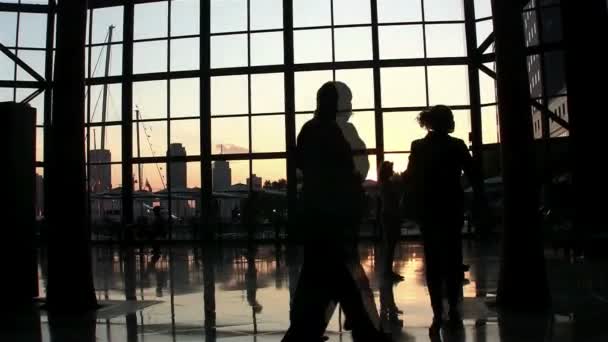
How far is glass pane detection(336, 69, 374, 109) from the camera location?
67.4 ft

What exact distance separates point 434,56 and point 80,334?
17.0m

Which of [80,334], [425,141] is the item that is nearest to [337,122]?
[425,141]

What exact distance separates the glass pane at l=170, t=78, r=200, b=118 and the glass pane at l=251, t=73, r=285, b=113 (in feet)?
6.23

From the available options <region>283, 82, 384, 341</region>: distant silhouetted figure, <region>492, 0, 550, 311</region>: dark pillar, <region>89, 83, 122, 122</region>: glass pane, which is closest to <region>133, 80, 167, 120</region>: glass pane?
<region>89, 83, 122, 122</region>: glass pane

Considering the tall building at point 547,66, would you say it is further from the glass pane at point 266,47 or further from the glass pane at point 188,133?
the glass pane at point 188,133

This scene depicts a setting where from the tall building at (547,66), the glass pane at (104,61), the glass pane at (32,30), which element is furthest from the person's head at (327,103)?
the glass pane at (32,30)

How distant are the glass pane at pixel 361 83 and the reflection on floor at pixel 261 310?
35.0 feet

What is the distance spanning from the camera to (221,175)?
21.2 m

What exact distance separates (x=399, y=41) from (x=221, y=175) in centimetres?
703

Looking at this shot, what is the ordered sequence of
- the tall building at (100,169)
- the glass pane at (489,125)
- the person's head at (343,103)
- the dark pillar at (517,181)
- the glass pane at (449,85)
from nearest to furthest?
the person's head at (343,103), the dark pillar at (517,181), the glass pane at (489,125), the glass pane at (449,85), the tall building at (100,169)

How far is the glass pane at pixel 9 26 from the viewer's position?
22469 millimetres

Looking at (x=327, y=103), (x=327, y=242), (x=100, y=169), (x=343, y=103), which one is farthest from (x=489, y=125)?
(x=327, y=242)

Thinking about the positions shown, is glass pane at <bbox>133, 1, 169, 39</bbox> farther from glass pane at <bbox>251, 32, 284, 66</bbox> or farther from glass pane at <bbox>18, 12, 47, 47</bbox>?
glass pane at <bbox>18, 12, 47, 47</bbox>

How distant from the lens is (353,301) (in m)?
3.89
